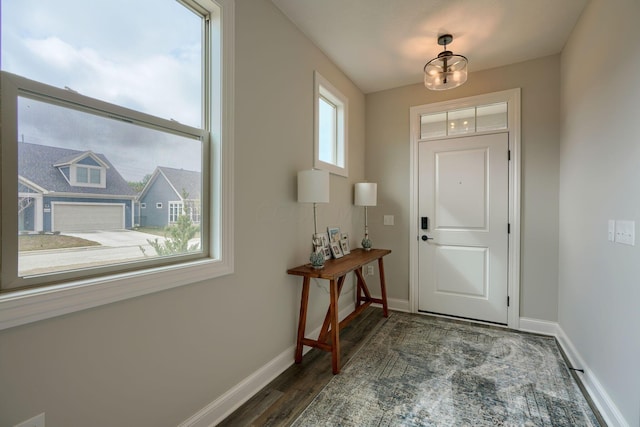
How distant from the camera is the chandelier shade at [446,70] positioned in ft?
8.54

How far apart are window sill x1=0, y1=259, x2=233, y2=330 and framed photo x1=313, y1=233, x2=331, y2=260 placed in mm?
1217

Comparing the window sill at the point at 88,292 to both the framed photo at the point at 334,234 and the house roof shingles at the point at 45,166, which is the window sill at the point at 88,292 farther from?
the framed photo at the point at 334,234

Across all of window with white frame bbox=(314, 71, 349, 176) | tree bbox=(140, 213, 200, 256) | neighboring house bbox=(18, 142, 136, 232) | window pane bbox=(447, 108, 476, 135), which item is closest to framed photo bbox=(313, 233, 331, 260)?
window with white frame bbox=(314, 71, 349, 176)

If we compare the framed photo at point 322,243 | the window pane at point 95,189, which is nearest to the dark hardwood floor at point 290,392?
the framed photo at point 322,243

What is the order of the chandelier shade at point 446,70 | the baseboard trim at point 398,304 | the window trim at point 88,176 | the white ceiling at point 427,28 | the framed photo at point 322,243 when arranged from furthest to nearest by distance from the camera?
the baseboard trim at point 398,304, the framed photo at point 322,243, the chandelier shade at point 446,70, the white ceiling at point 427,28, the window trim at point 88,176

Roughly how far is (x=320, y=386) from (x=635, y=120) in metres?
2.37

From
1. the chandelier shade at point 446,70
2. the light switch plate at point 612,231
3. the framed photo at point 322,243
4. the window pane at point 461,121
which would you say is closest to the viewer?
the light switch plate at point 612,231

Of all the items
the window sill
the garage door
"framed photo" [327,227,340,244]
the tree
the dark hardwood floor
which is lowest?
the dark hardwood floor

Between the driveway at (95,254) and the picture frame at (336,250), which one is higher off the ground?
the driveway at (95,254)

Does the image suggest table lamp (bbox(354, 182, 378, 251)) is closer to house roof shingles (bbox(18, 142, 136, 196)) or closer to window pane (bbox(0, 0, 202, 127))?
window pane (bbox(0, 0, 202, 127))

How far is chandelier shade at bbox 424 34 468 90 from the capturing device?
2.60 meters

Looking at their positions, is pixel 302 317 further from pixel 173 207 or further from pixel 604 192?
pixel 604 192

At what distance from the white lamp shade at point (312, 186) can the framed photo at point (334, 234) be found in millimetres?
683

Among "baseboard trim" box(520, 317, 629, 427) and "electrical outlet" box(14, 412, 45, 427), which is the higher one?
"electrical outlet" box(14, 412, 45, 427)
